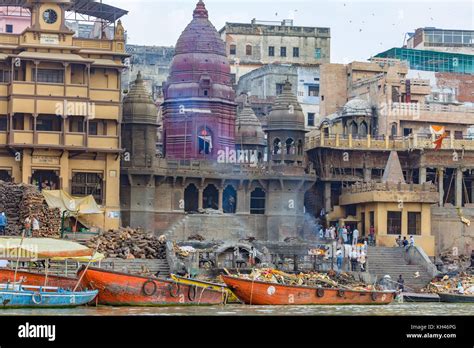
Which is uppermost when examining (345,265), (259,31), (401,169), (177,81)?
(259,31)

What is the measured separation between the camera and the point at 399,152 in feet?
198

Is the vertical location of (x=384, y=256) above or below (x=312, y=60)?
below

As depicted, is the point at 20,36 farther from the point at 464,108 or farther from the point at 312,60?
the point at 312,60

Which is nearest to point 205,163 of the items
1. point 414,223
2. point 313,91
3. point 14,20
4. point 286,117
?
point 286,117

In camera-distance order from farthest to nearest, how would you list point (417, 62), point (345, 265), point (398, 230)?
point (417, 62), point (398, 230), point (345, 265)

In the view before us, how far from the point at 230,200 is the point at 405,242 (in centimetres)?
941

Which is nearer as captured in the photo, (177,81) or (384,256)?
(384,256)

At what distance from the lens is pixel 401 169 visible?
57.8 meters

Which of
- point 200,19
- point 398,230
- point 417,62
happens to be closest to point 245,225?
point 398,230

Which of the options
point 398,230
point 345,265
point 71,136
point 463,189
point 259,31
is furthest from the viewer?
point 259,31

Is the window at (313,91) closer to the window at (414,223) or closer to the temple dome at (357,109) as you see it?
the temple dome at (357,109)

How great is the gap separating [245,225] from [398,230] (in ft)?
24.4

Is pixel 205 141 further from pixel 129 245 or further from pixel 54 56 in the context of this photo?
pixel 129 245

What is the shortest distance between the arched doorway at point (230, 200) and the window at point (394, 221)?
25.0 feet
